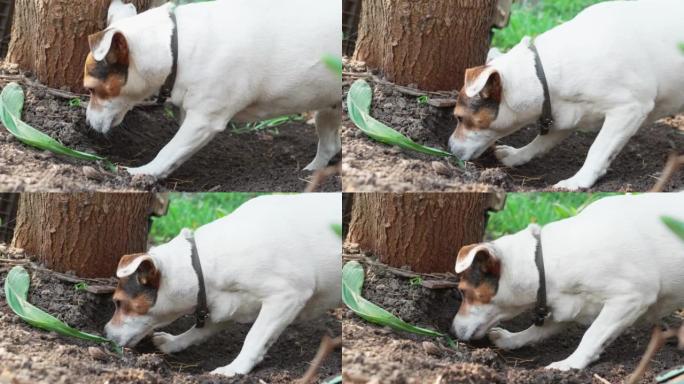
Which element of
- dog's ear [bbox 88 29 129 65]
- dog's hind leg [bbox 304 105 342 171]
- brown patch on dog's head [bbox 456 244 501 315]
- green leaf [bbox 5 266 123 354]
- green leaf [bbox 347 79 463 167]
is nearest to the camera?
dog's ear [bbox 88 29 129 65]

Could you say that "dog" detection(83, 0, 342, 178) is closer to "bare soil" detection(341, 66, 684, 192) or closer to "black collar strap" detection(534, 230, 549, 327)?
"bare soil" detection(341, 66, 684, 192)

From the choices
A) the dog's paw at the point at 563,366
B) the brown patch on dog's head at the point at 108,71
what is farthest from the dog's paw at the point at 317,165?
the dog's paw at the point at 563,366

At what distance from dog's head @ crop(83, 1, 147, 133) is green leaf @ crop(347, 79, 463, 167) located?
3.22 ft

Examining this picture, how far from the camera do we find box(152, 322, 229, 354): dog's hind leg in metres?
5.23

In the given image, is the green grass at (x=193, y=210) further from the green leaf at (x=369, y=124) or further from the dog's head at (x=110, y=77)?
the green leaf at (x=369, y=124)

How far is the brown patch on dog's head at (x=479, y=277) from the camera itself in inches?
195

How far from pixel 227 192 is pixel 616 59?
191 cm

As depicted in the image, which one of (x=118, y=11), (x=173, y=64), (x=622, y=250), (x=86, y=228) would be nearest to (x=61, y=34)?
(x=118, y=11)

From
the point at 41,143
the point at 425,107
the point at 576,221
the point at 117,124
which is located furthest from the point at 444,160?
the point at 41,143

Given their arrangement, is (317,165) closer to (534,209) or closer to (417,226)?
(417,226)

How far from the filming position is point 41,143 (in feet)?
16.8

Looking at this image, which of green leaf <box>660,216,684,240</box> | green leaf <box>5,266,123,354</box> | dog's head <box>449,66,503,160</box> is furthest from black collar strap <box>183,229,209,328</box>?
green leaf <box>660,216,684,240</box>

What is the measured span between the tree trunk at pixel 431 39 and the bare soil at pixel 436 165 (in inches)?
4.5

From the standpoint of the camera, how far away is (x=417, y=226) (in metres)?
5.21
